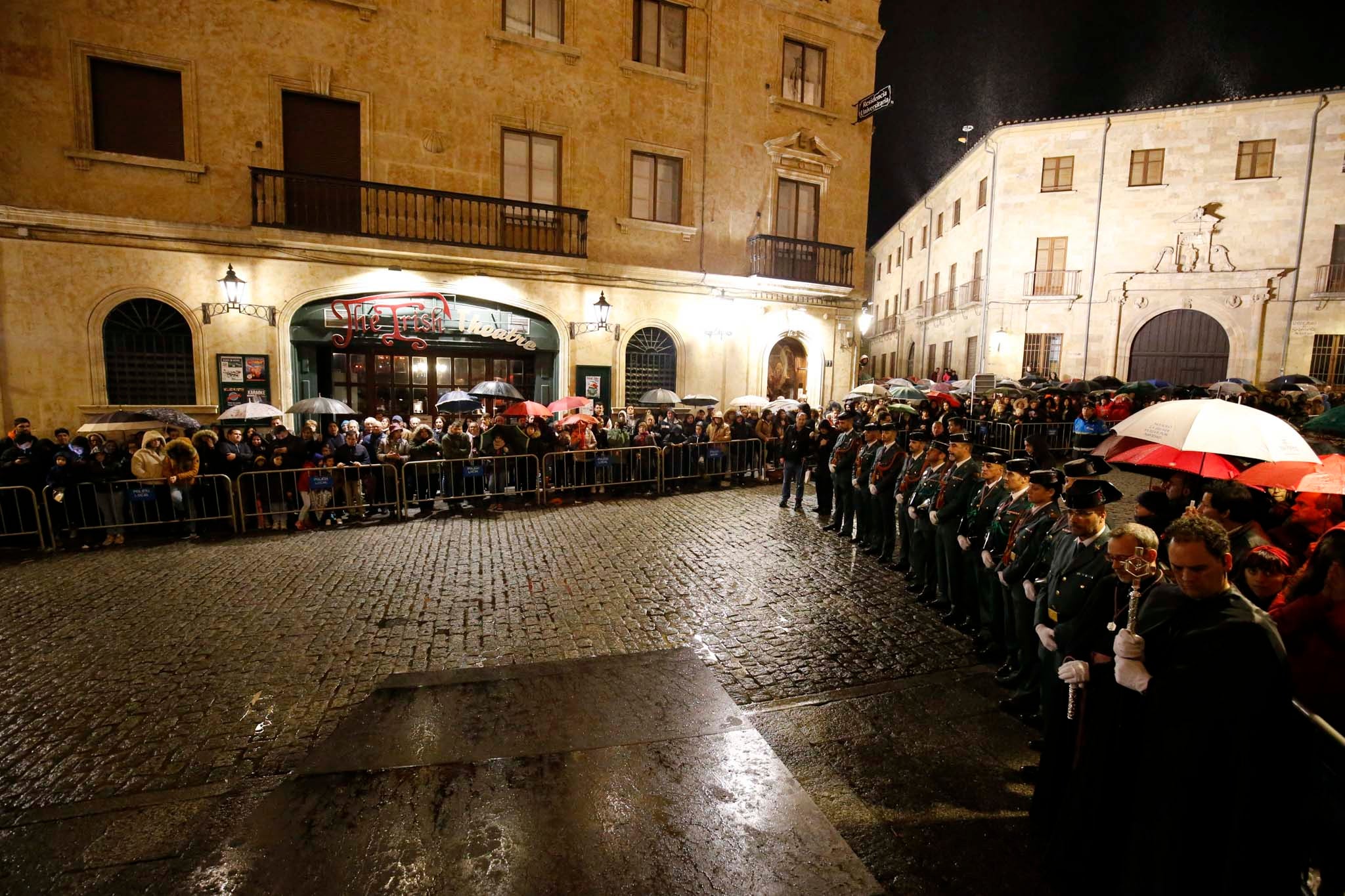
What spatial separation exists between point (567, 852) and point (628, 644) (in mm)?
2653

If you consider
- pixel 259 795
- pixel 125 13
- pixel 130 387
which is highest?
pixel 125 13

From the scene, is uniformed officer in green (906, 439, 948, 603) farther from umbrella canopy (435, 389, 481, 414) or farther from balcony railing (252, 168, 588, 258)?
balcony railing (252, 168, 588, 258)

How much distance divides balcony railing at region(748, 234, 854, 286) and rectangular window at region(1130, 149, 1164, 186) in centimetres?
1834

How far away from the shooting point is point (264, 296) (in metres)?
14.0

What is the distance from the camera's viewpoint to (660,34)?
17.5 m

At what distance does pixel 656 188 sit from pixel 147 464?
13.7 m

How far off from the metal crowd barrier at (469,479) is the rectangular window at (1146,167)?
3132 centimetres

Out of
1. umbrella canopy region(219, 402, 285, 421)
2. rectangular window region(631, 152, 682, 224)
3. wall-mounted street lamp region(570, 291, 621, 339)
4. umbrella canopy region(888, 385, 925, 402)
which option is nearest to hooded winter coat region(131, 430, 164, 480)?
umbrella canopy region(219, 402, 285, 421)

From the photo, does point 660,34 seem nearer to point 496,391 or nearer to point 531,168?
point 531,168

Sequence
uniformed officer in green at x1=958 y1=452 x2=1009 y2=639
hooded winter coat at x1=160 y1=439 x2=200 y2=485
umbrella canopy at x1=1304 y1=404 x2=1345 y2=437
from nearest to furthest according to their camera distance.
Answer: uniformed officer in green at x1=958 y1=452 x2=1009 y2=639 → umbrella canopy at x1=1304 y1=404 x2=1345 y2=437 → hooded winter coat at x1=160 y1=439 x2=200 y2=485

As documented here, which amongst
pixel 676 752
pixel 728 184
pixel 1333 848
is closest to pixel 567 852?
pixel 676 752

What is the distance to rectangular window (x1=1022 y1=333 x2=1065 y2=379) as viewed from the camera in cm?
2950

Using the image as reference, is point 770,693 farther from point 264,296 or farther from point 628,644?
point 264,296

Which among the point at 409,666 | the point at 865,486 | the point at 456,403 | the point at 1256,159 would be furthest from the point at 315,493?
the point at 1256,159
